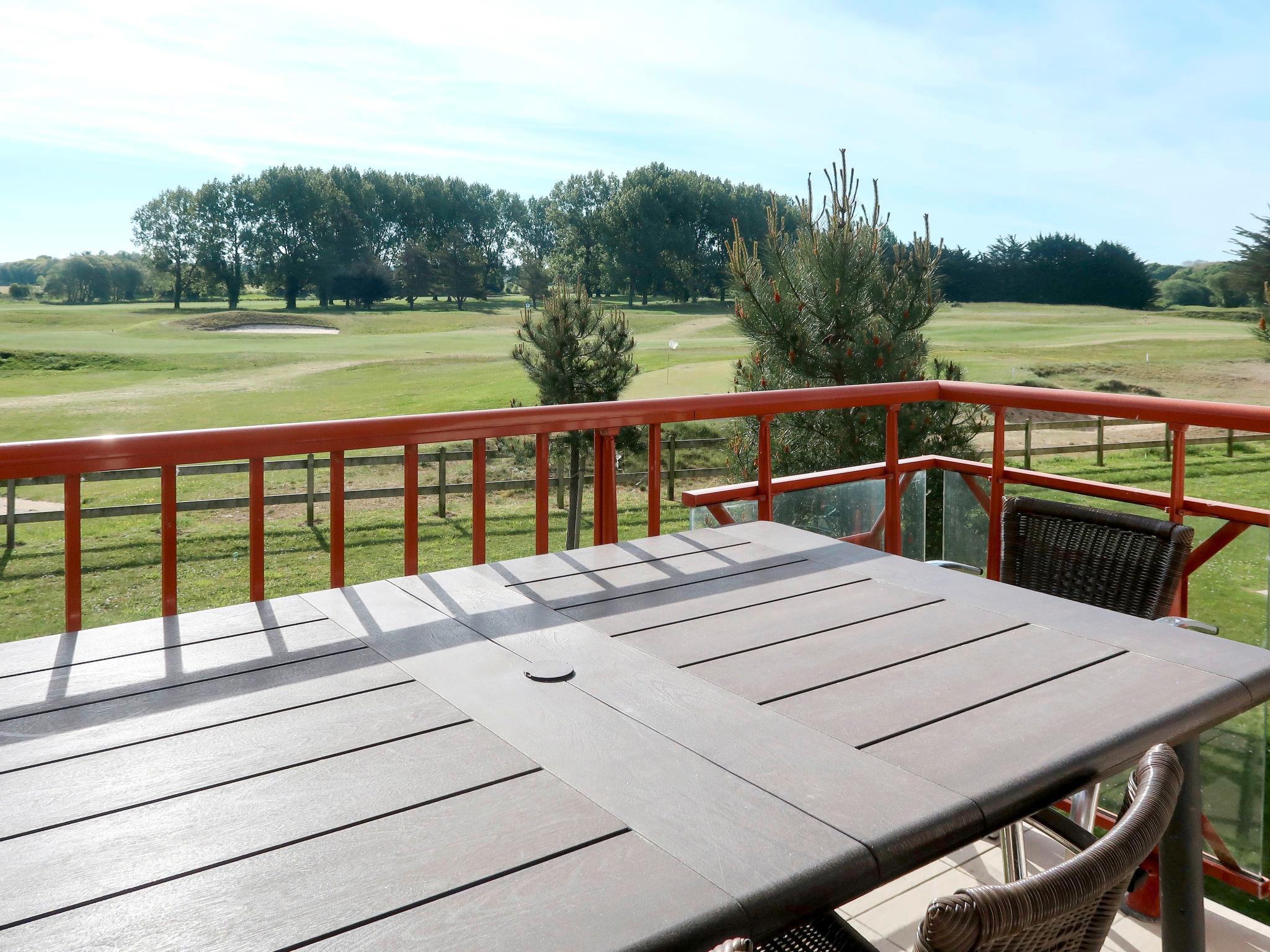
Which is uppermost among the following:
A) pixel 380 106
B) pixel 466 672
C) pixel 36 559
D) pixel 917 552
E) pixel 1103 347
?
pixel 380 106

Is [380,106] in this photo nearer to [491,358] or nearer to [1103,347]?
[491,358]

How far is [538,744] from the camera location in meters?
1.01

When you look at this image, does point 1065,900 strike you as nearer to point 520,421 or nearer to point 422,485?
point 520,421

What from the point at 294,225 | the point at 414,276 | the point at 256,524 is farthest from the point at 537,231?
the point at 256,524

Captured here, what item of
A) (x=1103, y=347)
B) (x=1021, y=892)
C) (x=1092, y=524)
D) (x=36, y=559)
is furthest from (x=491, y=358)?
(x=1021, y=892)

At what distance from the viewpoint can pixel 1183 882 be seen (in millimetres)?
1135

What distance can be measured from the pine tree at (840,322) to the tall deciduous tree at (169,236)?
8938 millimetres

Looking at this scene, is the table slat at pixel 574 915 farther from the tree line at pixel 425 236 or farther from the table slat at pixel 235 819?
the tree line at pixel 425 236

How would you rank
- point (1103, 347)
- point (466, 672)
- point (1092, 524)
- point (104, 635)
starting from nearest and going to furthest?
point (466, 672) → point (104, 635) → point (1092, 524) → point (1103, 347)

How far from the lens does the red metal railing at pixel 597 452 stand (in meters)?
1.69

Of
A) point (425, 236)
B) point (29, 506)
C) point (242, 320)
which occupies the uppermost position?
point (425, 236)

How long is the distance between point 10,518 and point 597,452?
12973 millimetres

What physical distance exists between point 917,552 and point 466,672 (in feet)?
7.62

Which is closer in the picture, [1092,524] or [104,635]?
[104,635]
